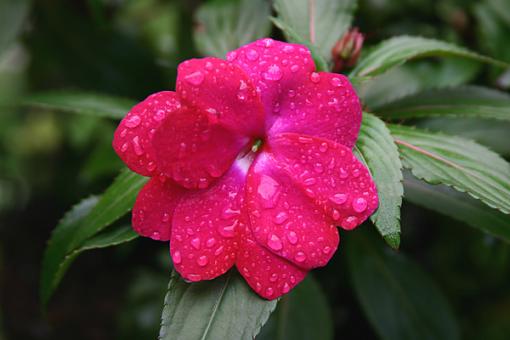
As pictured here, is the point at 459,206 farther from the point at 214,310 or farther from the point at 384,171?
the point at 214,310

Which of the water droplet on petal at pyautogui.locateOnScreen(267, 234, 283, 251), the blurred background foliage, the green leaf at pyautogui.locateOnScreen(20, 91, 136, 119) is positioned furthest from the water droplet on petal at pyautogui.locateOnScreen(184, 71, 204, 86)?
the blurred background foliage

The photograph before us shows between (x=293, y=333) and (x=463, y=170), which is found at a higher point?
(x=463, y=170)

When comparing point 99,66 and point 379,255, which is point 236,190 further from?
point 99,66

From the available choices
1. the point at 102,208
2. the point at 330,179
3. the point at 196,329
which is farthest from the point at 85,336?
the point at 330,179

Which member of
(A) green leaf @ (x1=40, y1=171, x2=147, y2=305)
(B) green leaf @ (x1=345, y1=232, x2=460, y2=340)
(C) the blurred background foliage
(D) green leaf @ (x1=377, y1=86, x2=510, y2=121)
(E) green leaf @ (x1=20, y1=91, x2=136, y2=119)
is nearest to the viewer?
(A) green leaf @ (x1=40, y1=171, x2=147, y2=305)

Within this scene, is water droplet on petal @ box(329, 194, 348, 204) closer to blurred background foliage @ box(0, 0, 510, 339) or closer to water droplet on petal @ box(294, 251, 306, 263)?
water droplet on petal @ box(294, 251, 306, 263)

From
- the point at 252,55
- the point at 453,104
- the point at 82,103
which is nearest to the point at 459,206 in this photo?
the point at 453,104
